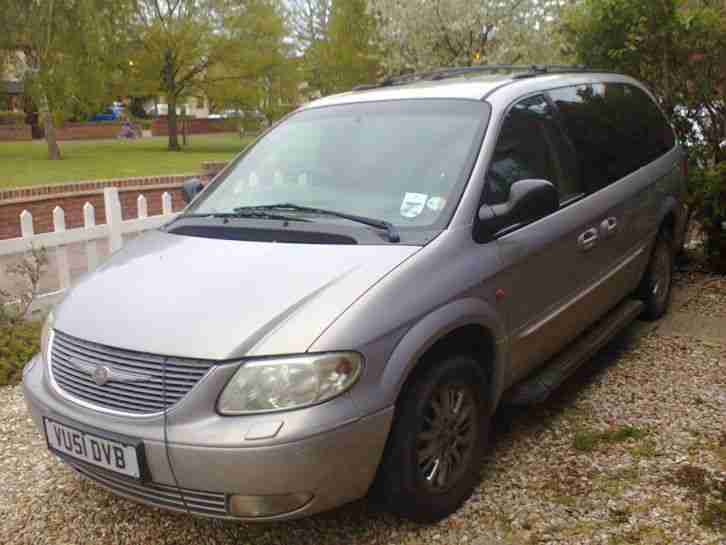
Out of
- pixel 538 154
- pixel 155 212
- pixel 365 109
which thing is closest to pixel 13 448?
pixel 365 109

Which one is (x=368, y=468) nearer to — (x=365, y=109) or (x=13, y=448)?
→ (x=365, y=109)

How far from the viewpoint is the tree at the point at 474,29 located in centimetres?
1773

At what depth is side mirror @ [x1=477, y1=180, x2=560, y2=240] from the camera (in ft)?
10.5

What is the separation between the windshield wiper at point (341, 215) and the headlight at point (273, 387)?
782 mm

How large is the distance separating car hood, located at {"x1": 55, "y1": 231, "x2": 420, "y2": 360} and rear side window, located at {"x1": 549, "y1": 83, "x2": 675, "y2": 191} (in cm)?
178

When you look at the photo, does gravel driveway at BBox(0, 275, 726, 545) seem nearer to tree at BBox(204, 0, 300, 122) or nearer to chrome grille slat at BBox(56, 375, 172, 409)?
chrome grille slat at BBox(56, 375, 172, 409)

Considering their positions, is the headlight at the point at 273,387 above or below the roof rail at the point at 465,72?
below

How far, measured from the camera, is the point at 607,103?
4.78m

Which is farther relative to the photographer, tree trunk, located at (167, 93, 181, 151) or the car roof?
tree trunk, located at (167, 93, 181, 151)

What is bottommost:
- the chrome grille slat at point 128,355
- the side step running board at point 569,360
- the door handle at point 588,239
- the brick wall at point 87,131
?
the brick wall at point 87,131

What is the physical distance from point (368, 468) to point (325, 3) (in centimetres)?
3595

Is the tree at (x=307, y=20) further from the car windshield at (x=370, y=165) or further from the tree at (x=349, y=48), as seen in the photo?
the car windshield at (x=370, y=165)

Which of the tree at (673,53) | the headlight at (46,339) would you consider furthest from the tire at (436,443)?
the tree at (673,53)

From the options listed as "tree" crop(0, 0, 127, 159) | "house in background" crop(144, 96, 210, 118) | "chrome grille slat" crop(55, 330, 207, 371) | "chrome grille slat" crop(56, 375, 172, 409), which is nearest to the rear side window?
"chrome grille slat" crop(55, 330, 207, 371)
